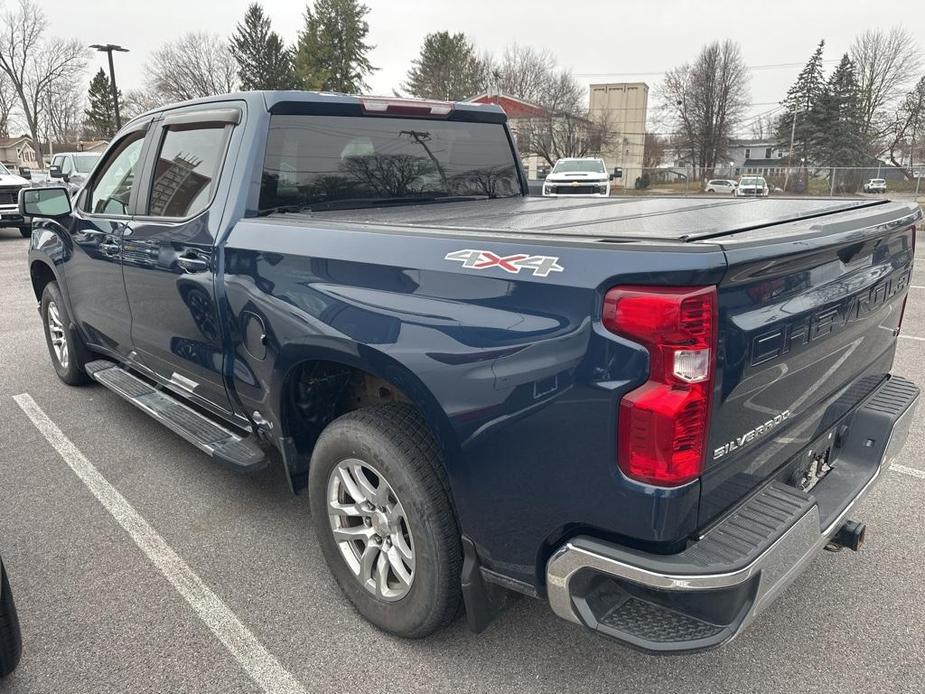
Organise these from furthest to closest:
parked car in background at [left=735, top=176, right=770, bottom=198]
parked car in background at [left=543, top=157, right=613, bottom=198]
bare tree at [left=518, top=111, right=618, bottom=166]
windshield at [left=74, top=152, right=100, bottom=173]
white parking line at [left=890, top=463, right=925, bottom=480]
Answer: bare tree at [left=518, top=111, right=618, bottom=166]
parked car in background at [left=735, top=176, right=770, bottom=198]
parked car in background at [left=543, top=157, right=613, bottom=198]
windshield at [left=74, top=152, right=100, bottom=173]
white parking line at [left=890, top=463, right=925, bottom=480]

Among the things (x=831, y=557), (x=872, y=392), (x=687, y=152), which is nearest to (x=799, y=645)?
(x=831, y=557)

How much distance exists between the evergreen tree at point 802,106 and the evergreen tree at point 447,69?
2535 cm

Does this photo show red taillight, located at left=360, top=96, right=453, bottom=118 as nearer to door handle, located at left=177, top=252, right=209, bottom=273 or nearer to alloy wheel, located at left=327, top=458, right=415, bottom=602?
door handle, located at left=177, top=252, right=209, bottom=273

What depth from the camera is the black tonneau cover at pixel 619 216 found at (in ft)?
6.51

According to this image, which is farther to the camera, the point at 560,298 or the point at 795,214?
the point at 795,214

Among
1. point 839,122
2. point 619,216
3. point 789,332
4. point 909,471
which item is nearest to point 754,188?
point 839,122

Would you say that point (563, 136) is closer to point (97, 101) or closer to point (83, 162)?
point (83, 162)

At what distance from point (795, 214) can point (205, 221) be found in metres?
2.42

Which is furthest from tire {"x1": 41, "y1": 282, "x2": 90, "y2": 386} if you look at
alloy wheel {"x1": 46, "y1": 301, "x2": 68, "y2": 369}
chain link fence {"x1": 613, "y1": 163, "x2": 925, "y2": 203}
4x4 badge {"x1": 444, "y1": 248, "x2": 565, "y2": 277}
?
chain link fence {"x1": 613, "y1": 163, "x2": 925, "y2": 203}

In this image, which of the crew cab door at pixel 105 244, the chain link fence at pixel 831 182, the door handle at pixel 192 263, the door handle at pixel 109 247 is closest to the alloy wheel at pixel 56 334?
the crew cab door at pixel 105 244

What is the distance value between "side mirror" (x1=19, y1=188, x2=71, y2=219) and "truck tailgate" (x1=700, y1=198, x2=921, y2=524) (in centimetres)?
420

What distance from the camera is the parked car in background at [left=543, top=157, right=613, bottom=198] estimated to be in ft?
68.1

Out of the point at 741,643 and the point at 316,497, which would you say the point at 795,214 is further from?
the point at 316,497

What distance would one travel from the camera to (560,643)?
2.49 metres
